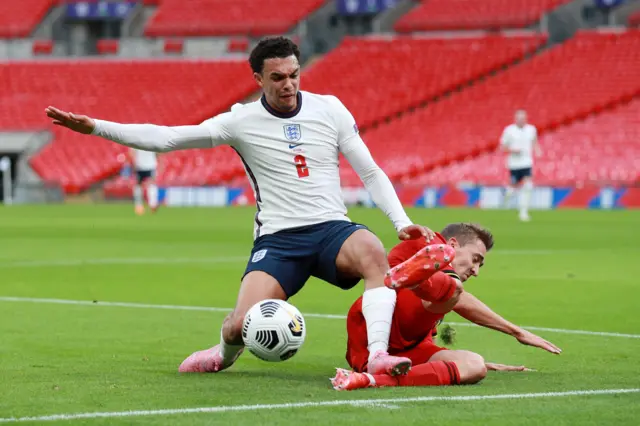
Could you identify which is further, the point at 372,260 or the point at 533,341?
the point at 372,260

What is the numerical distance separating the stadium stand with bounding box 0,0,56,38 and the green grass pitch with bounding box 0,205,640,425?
3393 cm

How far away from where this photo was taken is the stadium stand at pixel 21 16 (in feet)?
174

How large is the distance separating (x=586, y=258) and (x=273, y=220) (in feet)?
31.2

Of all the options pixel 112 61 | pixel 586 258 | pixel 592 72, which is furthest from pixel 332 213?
pixel 112 61

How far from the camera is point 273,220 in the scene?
25.4ft

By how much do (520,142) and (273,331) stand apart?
22.8 metres

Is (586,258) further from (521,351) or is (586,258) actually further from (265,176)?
(265,176)

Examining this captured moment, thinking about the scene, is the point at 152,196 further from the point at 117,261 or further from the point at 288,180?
the point at 288,180

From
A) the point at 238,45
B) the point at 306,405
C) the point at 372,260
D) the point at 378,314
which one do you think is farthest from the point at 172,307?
the point at 238,45

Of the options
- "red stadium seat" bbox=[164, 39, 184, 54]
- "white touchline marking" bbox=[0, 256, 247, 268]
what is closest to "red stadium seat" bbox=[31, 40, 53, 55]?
"red stadium seat" bbox=[164, 39, 184, 54]

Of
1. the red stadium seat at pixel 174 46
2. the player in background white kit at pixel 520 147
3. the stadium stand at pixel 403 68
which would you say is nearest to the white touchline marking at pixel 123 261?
the player in background white kit at pixel 520 147

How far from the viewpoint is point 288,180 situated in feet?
25.3

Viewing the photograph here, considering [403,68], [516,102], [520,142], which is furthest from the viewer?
[403,68]

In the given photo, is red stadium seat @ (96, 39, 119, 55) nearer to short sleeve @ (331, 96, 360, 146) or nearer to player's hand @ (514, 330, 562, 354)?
short sleeve @ (331, 96, 360, 146)
